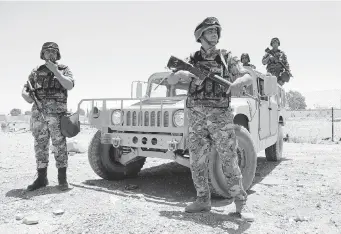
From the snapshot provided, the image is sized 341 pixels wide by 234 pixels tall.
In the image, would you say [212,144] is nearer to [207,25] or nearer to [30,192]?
[207,25]

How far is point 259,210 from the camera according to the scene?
3395 millimetres

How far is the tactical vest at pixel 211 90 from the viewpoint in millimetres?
3078

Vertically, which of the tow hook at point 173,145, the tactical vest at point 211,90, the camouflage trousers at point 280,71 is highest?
the camouflage trousers at point 280,71

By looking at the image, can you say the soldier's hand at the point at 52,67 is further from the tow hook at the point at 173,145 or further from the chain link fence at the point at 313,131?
the chain link fence at the point at 313,131

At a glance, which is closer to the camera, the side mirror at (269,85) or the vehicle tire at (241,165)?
the vehicle tire at (241,165)

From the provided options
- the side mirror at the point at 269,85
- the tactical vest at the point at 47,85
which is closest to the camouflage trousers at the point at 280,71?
the side mirror at the point at 269,85

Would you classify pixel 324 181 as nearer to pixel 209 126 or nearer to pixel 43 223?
pixel 209 126

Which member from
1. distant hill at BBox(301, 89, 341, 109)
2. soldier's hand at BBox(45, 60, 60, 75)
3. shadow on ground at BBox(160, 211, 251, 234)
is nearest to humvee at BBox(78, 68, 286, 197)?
shadow on ground at BBox(160, 211, 251, 234)

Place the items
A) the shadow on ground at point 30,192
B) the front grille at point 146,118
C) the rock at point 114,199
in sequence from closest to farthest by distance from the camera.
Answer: the rock at point 114,199, the shadow on ground at point 30,192, the front grille at point 146,118

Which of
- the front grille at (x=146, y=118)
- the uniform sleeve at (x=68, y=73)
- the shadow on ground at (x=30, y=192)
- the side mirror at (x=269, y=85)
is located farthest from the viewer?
the side mirror at (x=269, y=85)

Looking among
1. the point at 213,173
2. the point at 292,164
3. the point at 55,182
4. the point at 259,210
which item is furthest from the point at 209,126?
the point at 292,164

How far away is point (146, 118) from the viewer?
4.04 m

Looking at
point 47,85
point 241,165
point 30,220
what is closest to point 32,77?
point 47,85

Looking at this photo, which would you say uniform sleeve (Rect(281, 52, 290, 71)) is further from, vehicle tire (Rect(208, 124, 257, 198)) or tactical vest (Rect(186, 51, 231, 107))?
tactical vest (Rect(186, 51, 231, 107))
